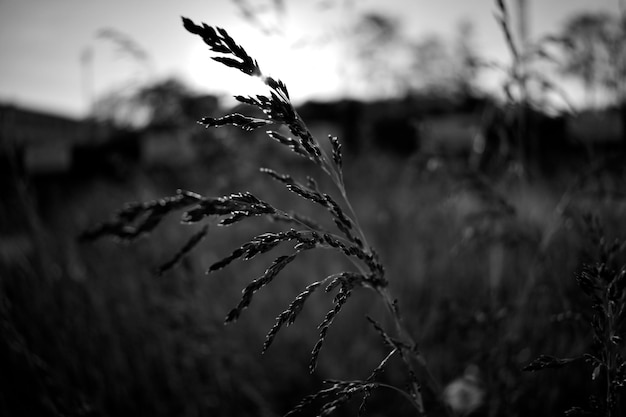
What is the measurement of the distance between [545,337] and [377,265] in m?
1.64

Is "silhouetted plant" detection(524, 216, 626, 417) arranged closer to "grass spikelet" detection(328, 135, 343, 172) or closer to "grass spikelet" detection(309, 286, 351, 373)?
"grass spikelet" detection(309, 286, 351, 373)

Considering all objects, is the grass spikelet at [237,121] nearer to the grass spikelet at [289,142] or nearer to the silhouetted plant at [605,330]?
the grass spikelet at [289,142]

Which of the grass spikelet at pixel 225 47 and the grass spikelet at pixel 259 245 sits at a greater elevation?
the grass spikelet at pixel 225 47

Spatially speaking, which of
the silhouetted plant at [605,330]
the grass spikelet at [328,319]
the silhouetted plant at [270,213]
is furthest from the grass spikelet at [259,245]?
the silhouetted plant at [605,330]

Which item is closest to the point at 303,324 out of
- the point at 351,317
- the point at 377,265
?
the point at 351,317

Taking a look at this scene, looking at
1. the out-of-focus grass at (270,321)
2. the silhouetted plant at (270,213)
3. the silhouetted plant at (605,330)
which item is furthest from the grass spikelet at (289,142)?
the out-of-focus grass at (270,321)

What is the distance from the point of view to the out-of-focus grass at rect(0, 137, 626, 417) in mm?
1681

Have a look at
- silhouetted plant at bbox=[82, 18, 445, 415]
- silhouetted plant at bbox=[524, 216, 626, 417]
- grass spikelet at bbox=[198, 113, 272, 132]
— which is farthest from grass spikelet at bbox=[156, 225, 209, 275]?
silhouetted plant at bbox=[524, 216, 626, 417]

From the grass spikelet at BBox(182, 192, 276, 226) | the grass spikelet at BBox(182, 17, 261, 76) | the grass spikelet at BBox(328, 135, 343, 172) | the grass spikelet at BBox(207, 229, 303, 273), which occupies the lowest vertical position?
the grass spikelet at BBox(207, 229, 303, 273)

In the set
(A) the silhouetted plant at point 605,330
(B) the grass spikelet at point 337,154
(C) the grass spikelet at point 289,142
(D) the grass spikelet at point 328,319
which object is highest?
(C) the grass spikelet at point 289,142

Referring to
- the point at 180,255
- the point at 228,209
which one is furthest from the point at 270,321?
the point at 228,209

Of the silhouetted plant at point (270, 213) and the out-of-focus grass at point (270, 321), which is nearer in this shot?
the silhouetted plant at point (270, 213)

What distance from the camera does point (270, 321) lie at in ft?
10.6

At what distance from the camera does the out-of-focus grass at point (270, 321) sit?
1681 millimetres
